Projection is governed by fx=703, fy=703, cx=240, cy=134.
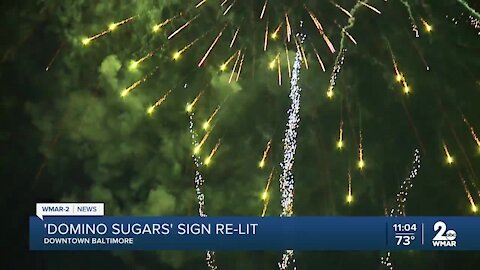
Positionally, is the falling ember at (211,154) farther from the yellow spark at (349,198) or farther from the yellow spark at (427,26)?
the yellow spark at (427,26)

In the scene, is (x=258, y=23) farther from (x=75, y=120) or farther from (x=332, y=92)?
(x=75, y=120)

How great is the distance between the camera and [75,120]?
69.3 inches

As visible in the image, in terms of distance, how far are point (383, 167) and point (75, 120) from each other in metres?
0.78

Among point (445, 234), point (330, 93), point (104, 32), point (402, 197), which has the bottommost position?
point (445, 234)

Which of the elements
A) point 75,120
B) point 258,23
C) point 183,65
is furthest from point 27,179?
point 258,23

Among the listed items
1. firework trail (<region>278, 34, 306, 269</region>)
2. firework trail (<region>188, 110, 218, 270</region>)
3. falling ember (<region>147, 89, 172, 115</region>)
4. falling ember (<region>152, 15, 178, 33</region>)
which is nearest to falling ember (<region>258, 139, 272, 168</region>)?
firework trail (<region>278, 34, 306, 269</region>)

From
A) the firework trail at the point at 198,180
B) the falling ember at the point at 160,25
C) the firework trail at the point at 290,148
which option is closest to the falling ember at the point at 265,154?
the firework trail at the point at 290,148

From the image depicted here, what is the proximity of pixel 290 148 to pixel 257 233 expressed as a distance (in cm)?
23

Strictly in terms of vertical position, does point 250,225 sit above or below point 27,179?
below

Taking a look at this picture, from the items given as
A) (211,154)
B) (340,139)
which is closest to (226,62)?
(211,154)

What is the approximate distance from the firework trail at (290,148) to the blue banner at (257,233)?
0.13 feet

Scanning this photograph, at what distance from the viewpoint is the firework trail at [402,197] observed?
5.76ft

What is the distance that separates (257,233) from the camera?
1.74 m

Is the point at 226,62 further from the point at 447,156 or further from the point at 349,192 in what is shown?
the point at 447,156
